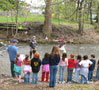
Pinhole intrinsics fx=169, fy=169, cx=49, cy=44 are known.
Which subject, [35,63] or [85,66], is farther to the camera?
[85,66]

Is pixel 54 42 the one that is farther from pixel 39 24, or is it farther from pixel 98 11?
pixel 98 11

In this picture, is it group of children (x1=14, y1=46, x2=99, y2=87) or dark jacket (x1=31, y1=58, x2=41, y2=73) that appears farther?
dark jacket (x1=31, y1=58, x2=41, y2=73)

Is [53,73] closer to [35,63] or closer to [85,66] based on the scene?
[35,63]

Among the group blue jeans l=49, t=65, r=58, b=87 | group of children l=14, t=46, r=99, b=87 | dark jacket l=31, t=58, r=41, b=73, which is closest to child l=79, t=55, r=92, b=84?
group of children l=14, t=46, r=99, b=87

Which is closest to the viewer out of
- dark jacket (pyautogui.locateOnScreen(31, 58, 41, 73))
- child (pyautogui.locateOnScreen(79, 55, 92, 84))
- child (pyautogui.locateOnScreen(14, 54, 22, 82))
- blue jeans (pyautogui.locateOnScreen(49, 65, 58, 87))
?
blue jeans (pyautogui.locateOnScreen(49, 65, 58, 87))

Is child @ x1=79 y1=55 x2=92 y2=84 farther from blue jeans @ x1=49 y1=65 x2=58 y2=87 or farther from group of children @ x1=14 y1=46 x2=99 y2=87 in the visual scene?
blue jeans @ x1=49 y1=65 x2=58 y2=87

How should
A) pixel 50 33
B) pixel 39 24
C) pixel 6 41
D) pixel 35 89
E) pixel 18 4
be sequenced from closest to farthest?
pixel 35 89 < pixel 18 4 < pixel 6 41 < pixel 50 33 < pixel 39 24

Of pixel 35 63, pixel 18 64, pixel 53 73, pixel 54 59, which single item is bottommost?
pixel 53 73

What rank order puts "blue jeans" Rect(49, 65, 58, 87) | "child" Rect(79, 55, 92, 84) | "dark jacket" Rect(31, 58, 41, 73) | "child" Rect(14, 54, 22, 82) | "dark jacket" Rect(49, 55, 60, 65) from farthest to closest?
"child" Rect(79, 55, 92, 84) → "child" Rect(14, 54, 22, 82) → "dark jacket" Rect(31, 58, 41, 73) → "blue jeans" Rect(49, 65, 58, 87) → "dark jacket" Rect(49, 55, 60, 65)

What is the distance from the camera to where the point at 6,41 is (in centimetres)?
2105

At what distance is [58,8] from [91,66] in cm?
1763

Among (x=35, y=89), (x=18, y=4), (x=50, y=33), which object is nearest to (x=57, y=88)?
(x=35, y=89)

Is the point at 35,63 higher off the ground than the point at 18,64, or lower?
higher

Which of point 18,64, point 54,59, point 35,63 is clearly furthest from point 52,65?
point 18,64
